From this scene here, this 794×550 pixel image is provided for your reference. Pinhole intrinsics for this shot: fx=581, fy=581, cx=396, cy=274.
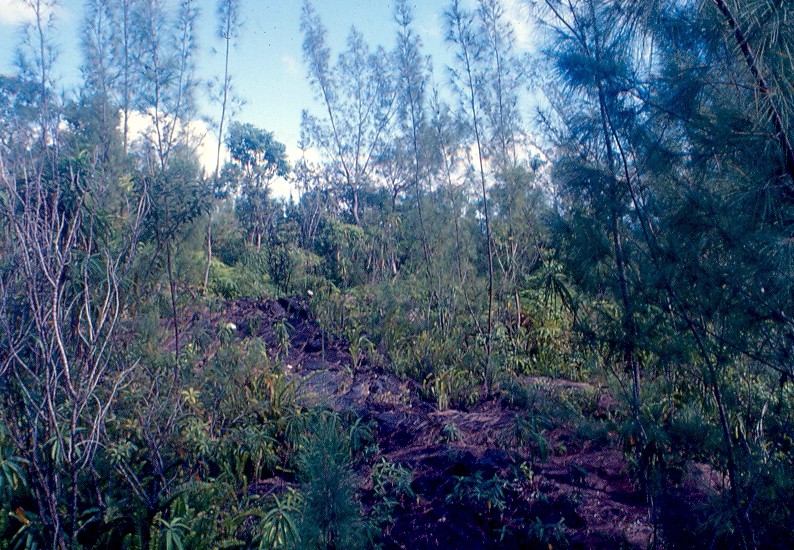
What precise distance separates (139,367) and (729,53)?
15.4ft

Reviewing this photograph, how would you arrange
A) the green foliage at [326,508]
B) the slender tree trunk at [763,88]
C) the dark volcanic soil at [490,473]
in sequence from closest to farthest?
the slender tree trunk at [763,88] → the green foliage at [326,508] → the dark volcanic soil at [490,473]

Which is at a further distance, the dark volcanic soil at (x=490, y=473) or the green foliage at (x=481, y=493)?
the green foliage at (x=481, y=493)

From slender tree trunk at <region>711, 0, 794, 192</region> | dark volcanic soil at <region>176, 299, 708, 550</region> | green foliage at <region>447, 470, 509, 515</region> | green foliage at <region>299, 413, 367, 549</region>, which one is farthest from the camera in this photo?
green foliage at <region>447, 470, 509, 515</region>

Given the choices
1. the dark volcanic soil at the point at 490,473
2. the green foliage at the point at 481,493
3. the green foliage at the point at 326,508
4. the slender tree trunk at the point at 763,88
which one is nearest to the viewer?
the slender tree trunk at the point at 763,88

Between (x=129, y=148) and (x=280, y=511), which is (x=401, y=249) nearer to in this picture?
(x=129, y=148)

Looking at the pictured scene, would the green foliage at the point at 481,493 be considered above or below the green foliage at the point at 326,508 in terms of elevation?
below

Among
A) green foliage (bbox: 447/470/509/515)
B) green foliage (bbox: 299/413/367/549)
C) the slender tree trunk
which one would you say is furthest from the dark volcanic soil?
the slender tree trunk

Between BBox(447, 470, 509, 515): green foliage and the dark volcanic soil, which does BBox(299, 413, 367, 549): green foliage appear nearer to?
the dark volcanic soil

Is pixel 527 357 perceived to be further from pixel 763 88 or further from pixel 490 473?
pixel 763 88

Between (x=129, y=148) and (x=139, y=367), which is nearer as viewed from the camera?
(x=139, y=367)

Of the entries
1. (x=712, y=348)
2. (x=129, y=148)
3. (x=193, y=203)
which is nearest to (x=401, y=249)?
(x=193, y=203)

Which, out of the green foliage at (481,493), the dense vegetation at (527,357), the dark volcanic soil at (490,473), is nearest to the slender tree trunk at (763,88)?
the dense vegetation at (527,357)

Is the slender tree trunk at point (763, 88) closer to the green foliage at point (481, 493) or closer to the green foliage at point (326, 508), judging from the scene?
the green foliage at point (326, 508)

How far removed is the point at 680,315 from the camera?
3268mm
